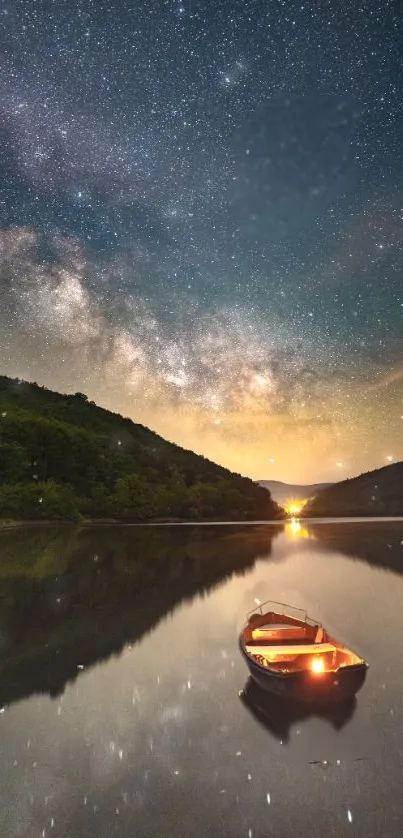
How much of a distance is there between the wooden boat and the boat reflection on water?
43 centimetres

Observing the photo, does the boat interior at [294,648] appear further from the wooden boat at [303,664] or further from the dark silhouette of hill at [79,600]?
the dark silhouette of hill at [79,600]

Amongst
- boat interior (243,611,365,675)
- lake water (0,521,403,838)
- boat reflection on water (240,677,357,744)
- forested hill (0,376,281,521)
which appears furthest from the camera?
forested hill (0,376,281,521)

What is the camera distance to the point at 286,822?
8.13m

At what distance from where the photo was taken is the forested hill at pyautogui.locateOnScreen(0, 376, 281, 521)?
99750 millimetres

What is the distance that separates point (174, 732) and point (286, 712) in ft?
9.81

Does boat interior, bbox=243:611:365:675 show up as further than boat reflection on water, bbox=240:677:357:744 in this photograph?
Yes

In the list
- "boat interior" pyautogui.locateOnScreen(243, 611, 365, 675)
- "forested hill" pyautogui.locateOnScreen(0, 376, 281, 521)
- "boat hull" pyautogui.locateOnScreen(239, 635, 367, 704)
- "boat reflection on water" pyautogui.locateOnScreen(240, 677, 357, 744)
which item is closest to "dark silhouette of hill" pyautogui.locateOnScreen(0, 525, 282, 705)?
"boat interior" pyautogui.locateOnScreen(243, 611, 365, 675)

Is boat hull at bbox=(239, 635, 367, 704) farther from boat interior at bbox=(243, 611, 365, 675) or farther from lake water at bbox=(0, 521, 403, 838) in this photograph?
lake water at bbox=(0, 521, 403, 838)

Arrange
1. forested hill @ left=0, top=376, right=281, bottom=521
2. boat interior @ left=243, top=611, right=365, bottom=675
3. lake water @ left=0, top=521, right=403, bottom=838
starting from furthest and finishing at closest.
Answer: forested hill @ left=0, top=376, right=281, bottom=521 → boat interior @ left=243, top=611, right=365, bottom=675 → lake water @ left=0, top=521, right=403, bottom=838

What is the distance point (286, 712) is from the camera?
41.3 feet

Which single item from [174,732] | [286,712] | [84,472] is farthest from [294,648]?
[84,472]

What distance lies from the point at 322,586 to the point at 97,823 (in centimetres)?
2779

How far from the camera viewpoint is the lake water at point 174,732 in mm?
8391

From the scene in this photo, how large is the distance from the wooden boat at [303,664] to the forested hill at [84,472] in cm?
8125
